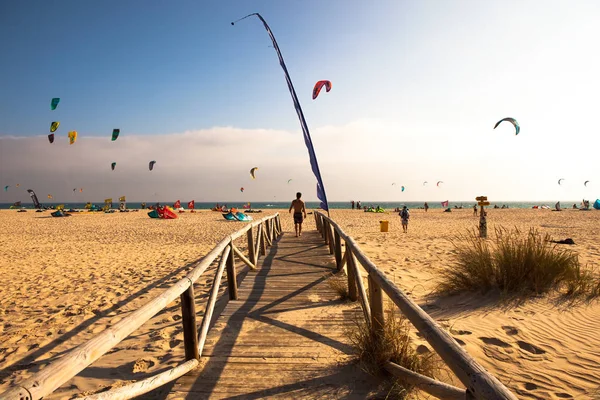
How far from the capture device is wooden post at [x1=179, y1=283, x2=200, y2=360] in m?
2.84

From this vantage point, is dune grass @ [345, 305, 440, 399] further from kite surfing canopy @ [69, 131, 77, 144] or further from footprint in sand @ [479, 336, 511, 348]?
kite surfing canopy @ [69, 131, 77, 144]

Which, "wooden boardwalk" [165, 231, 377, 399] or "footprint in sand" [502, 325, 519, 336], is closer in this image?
"wooden boardwalk" [165, 231, 377, 399]

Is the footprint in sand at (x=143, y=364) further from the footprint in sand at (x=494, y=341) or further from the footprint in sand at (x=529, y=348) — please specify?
the footprint in sand at (x=529, y=348)

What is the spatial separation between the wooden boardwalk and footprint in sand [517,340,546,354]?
1.80 metres

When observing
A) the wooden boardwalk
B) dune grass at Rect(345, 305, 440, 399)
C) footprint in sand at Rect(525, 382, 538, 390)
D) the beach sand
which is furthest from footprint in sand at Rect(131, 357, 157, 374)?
footprint in sand at Rect(525, 382, 538, 390)

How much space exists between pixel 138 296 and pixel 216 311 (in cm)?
227

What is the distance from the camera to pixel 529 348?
10.9 feet

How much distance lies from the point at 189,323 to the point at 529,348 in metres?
3.41

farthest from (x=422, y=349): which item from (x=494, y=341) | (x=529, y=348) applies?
(x=529, y=348)

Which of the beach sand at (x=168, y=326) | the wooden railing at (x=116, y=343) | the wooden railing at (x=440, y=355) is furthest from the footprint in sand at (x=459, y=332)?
the wooden railing at (x=116, y=343)

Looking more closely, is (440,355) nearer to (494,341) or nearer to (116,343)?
(116,343)

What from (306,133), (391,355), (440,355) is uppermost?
(306,133)

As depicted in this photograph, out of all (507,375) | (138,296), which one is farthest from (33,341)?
(507,375)

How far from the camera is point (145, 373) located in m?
3.12
